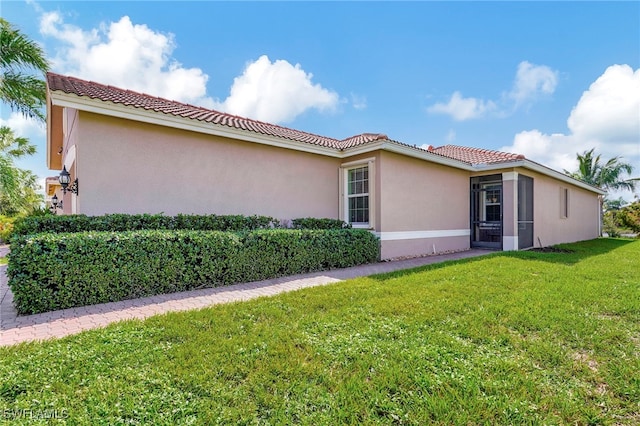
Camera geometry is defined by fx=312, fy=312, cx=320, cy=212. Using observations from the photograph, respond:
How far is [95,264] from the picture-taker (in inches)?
213

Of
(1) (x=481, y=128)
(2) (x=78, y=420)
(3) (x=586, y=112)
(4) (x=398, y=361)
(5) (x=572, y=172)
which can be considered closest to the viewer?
(2) (x=78, y=420)

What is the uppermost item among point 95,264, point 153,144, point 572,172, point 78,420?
point 572,172

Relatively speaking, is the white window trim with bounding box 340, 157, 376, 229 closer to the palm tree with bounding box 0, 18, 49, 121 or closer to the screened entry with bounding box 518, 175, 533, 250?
the screened entry with bounding box 518, 175, 533, 250

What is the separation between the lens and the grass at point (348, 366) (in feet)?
8.28

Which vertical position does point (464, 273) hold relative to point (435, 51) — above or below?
below

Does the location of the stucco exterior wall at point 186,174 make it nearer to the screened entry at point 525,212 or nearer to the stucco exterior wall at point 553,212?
the stucco exterior wall at point 553,212

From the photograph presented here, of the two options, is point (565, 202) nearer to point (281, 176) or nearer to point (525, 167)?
point (525, 167)

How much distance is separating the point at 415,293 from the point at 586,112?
17.7m

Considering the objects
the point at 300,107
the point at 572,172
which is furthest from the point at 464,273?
the point at 572,172

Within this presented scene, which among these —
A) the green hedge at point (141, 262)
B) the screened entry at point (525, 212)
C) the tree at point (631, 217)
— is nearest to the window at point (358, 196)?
the green hedge at point (141, 262)

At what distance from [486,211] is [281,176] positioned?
32.3 feet

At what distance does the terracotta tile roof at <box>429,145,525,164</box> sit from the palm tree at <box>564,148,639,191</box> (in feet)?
60.5

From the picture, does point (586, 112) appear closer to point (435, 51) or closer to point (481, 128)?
point (481, 128)

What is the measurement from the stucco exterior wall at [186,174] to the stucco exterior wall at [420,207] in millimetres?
2368
